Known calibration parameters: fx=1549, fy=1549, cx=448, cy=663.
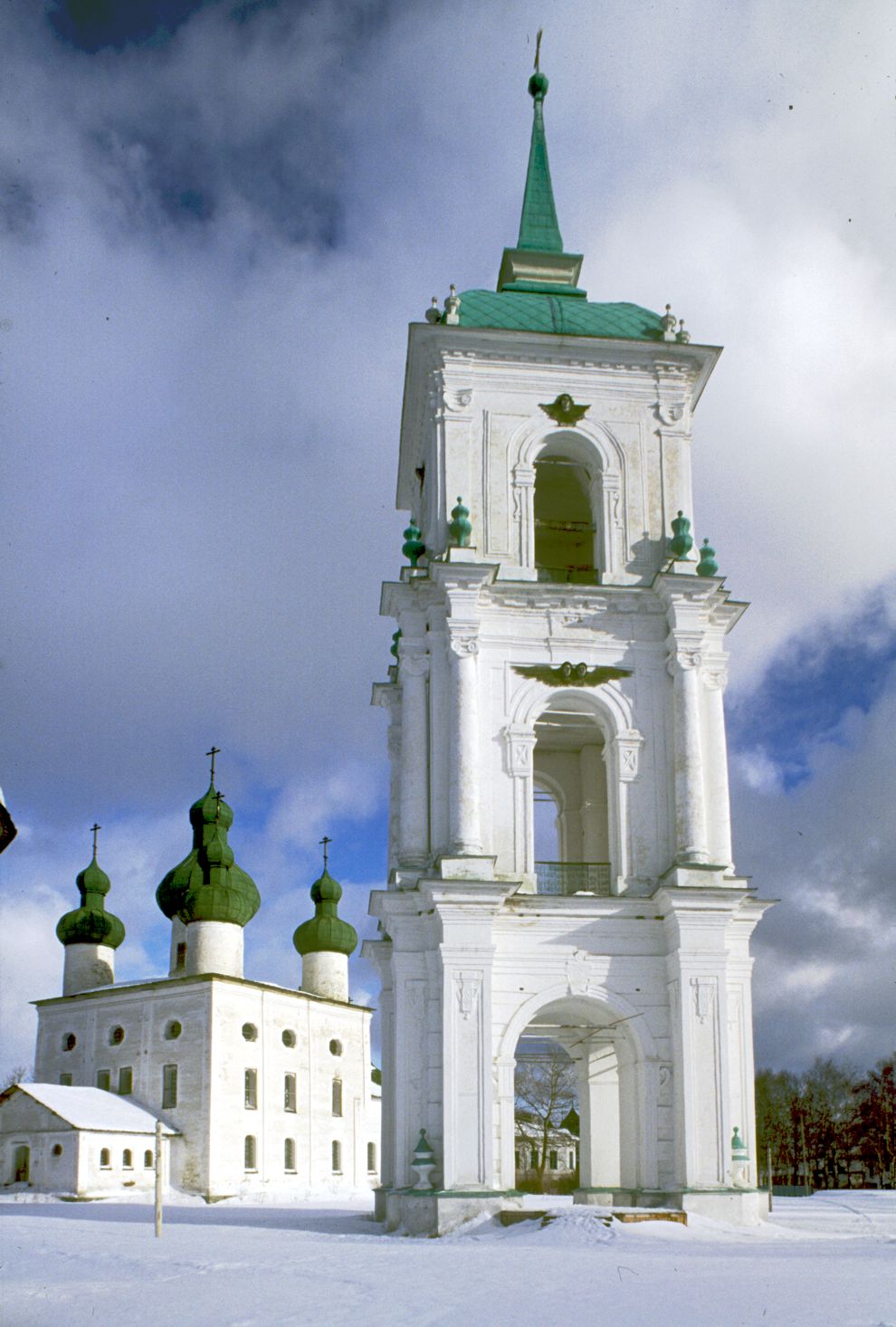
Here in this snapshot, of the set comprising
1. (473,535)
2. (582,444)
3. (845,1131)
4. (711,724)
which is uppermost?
(582,444)

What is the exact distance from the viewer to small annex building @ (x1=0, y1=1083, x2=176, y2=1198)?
4647 cm

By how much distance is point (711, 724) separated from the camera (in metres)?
24.6

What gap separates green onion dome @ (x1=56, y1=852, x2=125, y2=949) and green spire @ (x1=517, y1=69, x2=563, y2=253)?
37.2m

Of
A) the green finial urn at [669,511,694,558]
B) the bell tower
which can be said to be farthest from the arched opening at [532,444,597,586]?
the green finial urn at [669,511,694,558]

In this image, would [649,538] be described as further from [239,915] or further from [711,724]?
[239,915]

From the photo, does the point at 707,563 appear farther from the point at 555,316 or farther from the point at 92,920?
the point at 92,920

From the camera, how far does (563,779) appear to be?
28047mm

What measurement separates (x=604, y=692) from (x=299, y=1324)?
14404 millimetres

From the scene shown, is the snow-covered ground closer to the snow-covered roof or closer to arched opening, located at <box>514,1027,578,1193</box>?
arched opening, located at <box>514,1027,578,1193</box>

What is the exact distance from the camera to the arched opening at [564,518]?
2611 cm

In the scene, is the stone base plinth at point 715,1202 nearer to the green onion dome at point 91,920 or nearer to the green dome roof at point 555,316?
the green dome roof at point 555,316

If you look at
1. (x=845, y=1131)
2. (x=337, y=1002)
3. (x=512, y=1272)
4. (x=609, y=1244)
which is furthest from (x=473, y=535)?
(x=845, y=1131)

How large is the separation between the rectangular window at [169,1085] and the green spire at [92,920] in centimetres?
903

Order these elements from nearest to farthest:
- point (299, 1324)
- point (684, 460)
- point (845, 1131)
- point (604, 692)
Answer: point (299, 1324) → point (604, 692) → point (684, 460) → point (845, 1131)
